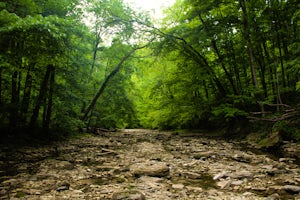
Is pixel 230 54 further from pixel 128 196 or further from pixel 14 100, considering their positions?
pixel 128 196

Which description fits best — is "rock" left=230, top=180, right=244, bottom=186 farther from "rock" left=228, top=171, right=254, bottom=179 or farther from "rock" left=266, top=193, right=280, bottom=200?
"rock" left=266, top=193, right=280, bottom=200

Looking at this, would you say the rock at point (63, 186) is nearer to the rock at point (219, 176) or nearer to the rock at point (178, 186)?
the rock at point (178, 186)

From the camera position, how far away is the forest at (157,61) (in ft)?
23.8

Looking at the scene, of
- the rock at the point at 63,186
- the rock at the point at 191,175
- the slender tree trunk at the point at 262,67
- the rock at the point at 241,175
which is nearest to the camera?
the rock at the point at 63,186

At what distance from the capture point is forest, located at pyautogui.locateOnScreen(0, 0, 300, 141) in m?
7.26

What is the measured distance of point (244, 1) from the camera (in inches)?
492

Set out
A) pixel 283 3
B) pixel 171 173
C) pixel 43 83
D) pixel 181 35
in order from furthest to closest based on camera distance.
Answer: pixel 181 35 < pixel 283 3 < pixel 43 83 < pixel 171 173

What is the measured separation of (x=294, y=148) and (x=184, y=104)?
10.4 meters

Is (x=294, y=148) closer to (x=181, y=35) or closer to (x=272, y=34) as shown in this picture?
(x=272, y=34)

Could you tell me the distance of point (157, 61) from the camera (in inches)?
679

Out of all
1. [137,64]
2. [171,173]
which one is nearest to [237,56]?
[137,64]

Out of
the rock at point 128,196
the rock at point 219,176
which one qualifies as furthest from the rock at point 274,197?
the rock at point 128,196

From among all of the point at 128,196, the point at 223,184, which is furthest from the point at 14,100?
the point at 223,184

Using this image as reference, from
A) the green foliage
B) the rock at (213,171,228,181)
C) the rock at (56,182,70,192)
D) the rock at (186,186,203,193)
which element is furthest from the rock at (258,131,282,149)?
the rock at (56,182,70,192)
